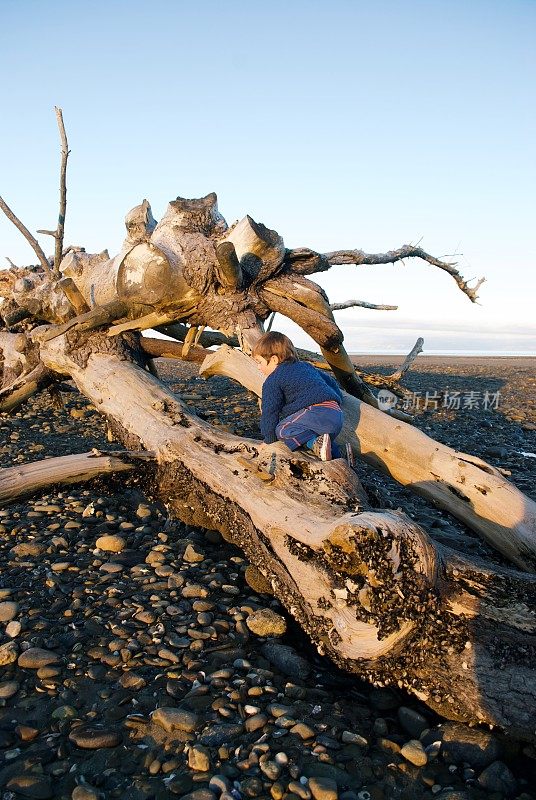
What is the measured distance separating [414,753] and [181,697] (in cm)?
121

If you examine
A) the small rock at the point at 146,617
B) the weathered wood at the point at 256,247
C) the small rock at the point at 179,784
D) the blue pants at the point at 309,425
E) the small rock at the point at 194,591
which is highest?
the weathered wood at the point at 256,247

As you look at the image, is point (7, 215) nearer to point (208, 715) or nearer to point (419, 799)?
point (208, 715)

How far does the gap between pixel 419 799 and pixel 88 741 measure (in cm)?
153

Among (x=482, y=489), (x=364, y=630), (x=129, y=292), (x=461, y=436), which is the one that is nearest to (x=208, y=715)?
(x=364, y=630)

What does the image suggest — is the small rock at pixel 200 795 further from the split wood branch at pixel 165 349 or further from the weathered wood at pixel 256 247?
the split wood branch at pixel 165 349

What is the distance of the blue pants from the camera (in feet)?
16.0

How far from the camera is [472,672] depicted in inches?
123

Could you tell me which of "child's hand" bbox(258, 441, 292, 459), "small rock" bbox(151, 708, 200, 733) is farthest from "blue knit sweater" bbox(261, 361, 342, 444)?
"small rock" bbox(151, 708, 200, 733)

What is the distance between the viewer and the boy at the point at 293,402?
16.0ft

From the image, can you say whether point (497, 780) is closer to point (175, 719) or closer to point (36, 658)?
point (175, 719)

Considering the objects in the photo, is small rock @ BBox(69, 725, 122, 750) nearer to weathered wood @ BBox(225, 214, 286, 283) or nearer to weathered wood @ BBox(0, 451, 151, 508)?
weathered wood @ BBox(0, 451, 151, 508)

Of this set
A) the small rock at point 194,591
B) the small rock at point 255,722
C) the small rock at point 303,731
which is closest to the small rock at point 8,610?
the small rock at point 194,591

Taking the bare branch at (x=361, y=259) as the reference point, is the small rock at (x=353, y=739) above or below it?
below

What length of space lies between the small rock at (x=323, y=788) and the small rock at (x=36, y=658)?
5.25 feet
